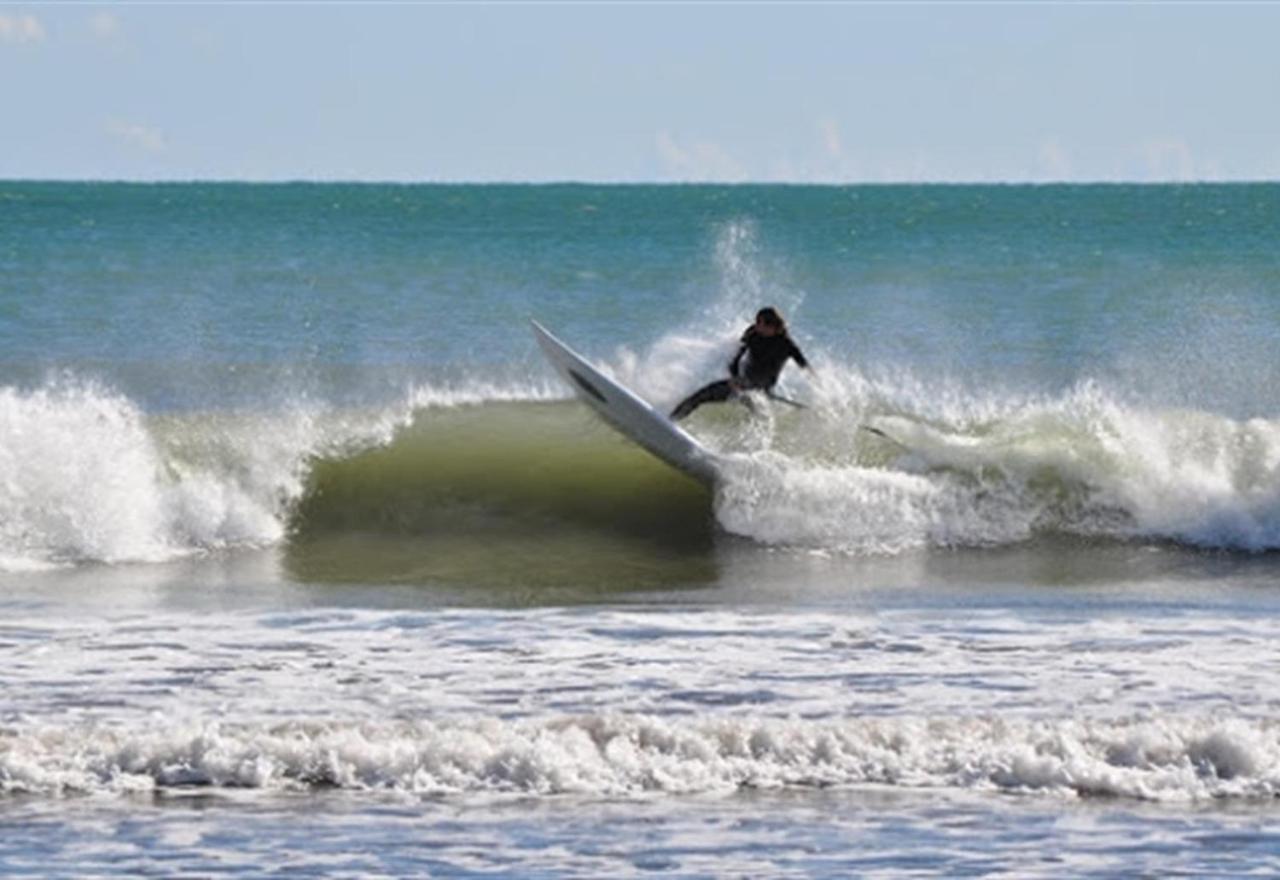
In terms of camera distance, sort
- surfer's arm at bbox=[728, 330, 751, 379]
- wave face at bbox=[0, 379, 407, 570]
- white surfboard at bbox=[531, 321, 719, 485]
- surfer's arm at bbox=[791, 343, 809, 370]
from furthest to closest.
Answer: white surfboard at bbox=[531, 321, 719, 485], surfer's arm at bbox=[728, 330, 751, 379], surfer's arm at bbox=[791, 343, 809, 370], wave face at bbox=[0, 379, 407, 570]

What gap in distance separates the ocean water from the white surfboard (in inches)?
10.8

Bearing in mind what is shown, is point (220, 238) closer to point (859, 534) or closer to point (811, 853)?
point (859, 534)

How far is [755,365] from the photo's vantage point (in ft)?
71.6

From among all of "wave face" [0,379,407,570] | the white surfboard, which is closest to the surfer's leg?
the white surfboard

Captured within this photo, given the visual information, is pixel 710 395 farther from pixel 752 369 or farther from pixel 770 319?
pixel 770 319

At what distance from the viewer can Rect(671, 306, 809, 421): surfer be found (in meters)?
21.6

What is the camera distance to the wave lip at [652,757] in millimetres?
12703

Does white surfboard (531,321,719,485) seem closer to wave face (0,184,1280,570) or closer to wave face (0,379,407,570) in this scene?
wave face (0,184,1280,570)

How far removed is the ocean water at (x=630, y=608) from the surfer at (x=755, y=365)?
Answer: 32 cm

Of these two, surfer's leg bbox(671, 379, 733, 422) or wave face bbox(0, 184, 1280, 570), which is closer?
wave face bbox(0, 184, 1280, 570)

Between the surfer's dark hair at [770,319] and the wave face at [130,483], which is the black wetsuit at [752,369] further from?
the wave face at [130,483]

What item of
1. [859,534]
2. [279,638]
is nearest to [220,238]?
[859,534]

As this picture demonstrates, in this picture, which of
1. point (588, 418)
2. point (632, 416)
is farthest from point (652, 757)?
point (588, 418)

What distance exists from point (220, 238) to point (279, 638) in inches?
2303
